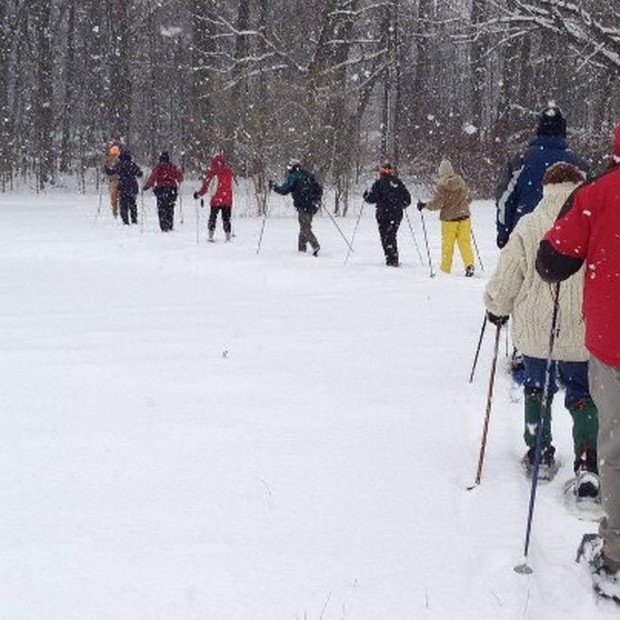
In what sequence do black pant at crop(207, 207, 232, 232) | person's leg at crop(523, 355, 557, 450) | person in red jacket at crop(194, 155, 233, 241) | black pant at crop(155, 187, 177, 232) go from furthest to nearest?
black pant at crop(155, 187, 177, 232) < person in red jacket at crop(194, 155, 233, 241) < black pant at crop(207, 207, 232, 232) < person's leg at crop(523, 355, 557, 450)

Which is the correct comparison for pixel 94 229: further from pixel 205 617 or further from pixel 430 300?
pixel 205 617

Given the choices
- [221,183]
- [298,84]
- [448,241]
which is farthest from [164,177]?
[448,241]

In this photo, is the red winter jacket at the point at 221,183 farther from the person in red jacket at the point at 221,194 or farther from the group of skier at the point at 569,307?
the group of skier at the point at 569,307

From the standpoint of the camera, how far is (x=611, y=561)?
3.29 m

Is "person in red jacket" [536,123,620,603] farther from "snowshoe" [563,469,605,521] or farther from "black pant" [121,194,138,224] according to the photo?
"black pant" [121,194,138,224]

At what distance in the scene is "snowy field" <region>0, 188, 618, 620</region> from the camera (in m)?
3.29

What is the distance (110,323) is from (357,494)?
4.99 m

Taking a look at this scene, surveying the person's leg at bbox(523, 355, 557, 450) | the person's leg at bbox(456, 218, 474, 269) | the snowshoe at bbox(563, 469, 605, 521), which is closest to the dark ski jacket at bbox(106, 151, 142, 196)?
the person's leg at bbox(456, 218, 474, 269)

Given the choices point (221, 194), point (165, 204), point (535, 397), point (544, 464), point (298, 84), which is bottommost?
point (544, 464)

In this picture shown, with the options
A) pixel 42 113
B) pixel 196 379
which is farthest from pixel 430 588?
pixel 42 113

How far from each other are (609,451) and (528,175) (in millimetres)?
3390

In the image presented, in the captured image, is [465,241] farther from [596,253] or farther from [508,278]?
[596,253]

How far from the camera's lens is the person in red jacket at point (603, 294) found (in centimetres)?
307

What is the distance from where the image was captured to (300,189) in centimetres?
1427
